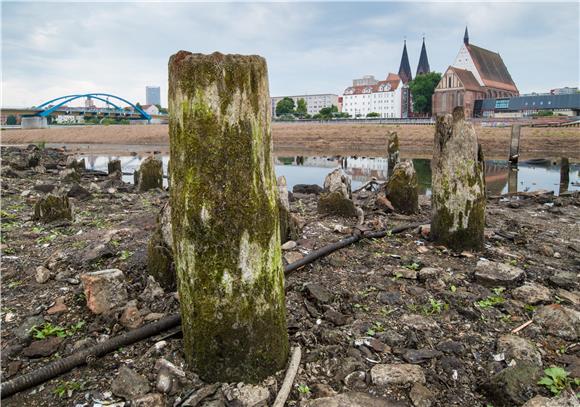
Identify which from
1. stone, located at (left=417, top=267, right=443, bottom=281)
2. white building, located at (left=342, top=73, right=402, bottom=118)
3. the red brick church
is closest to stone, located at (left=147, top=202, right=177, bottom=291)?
stone, located at (left=417, top=267, right=443, bottom=281)

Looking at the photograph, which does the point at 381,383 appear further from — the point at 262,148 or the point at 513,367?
the point at 262,148

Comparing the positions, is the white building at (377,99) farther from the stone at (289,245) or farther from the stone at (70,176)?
the stone at (289,245)

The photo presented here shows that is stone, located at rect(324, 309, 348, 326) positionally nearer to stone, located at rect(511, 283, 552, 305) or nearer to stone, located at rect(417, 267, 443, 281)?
stone, located at rect(417, 267, 443, 281)

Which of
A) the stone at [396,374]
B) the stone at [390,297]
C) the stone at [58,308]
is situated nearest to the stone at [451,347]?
the stone at [396,374]

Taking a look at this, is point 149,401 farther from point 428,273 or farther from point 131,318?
point 428,273

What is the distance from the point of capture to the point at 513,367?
348 cm

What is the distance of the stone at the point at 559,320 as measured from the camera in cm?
→ 422

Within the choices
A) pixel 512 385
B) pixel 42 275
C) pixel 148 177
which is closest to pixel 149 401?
pixel 512 385

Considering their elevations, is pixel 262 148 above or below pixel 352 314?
above

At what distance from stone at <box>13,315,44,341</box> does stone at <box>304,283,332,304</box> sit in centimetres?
267

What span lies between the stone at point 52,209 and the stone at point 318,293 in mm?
5392

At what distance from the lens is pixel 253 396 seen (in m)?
3.16

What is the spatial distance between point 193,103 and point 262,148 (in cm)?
59

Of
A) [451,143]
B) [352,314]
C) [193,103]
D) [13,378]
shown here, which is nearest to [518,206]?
[451,143]
